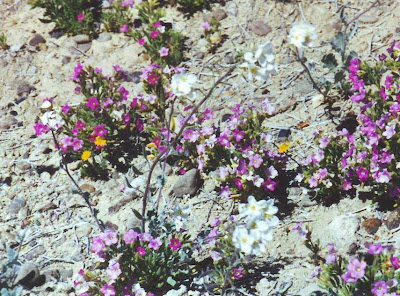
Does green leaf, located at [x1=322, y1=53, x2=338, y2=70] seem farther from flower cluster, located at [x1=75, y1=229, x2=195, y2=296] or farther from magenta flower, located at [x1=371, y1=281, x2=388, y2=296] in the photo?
magenta flower, located at [x1=371, y1=281, x2=388, y2=296]

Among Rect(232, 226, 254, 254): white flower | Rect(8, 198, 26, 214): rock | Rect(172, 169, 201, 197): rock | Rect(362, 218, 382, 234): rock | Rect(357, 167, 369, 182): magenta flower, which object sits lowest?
Rect(8, 198, 26, 214): rock

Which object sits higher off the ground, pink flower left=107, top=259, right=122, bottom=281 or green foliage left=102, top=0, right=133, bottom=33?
green foliage left=102, top=0, right=133, bottom=33

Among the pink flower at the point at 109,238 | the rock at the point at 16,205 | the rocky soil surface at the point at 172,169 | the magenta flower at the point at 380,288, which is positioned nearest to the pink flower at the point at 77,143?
the rocky soil surface at the point at 172,169

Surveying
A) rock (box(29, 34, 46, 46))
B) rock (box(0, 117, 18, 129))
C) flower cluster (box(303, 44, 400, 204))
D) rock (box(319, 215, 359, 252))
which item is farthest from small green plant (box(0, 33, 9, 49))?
rock (box(319, 215, 359, 252))

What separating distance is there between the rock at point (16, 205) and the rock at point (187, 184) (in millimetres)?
1268

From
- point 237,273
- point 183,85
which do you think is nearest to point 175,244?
point 237,273

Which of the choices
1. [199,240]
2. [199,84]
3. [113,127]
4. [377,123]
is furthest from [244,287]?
[199,84]

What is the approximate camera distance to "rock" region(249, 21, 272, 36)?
5.77 m

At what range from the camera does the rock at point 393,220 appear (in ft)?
12.4

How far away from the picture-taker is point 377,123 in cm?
394

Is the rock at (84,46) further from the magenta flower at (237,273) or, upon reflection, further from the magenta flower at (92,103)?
the magenta flower at (237,273)

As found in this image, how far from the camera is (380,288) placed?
10.3ft

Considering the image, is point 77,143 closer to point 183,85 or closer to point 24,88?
point 24,88

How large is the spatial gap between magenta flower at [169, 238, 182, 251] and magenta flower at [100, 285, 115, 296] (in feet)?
1.53
